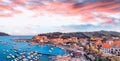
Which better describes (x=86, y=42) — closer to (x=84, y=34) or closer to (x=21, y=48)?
(x=84, y=34)

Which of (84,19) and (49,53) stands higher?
(84,19)

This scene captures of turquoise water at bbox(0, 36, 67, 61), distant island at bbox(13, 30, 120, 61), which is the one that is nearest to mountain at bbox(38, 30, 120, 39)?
distant island at bbox(13, 30, 120, 61)

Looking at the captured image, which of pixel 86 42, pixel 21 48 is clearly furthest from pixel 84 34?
pixel 21 48

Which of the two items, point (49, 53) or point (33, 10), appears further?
point (49, 53)

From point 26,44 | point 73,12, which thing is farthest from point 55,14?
Answer: point 26,44

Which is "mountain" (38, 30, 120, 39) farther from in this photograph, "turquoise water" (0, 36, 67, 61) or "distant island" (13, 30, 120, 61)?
"turquoise water" (0, 36, 67, 61)

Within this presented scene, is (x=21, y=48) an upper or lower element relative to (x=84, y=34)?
lower

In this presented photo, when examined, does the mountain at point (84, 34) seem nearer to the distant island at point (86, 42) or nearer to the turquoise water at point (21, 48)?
the distant island at point (86, 42)

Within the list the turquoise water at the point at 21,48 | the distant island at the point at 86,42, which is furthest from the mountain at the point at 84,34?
the turquoise water at the point at 21,48

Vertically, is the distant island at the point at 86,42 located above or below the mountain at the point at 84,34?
below

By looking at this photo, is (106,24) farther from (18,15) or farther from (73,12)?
(18,15)
